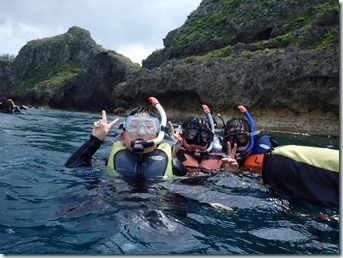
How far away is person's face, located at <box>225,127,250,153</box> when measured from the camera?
4445 mm

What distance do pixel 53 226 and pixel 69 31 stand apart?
255 ft

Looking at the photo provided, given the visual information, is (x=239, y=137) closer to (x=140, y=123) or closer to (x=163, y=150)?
(x=163, y=150)

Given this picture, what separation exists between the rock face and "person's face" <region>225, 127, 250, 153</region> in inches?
580

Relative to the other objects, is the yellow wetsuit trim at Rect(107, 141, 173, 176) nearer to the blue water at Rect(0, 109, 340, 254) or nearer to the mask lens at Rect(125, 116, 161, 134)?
the blue water at Rect(0, 109, 340, 254)

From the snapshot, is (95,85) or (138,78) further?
(95,85)

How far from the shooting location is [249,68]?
72.7 feet

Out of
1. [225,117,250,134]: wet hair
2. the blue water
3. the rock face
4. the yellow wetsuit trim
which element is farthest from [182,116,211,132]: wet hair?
the rock face

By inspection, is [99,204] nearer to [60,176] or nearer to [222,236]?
[222,236]

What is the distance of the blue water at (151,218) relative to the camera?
1921 millimetres

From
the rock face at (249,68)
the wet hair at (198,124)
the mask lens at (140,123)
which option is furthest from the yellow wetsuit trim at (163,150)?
the rock face at (249,68)

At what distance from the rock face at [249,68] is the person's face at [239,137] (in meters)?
14.7

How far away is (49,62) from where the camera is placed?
66938 mm

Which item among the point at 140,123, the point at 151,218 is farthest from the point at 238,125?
the point at 151,218

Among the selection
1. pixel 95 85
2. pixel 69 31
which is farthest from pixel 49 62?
pixel 95 85
